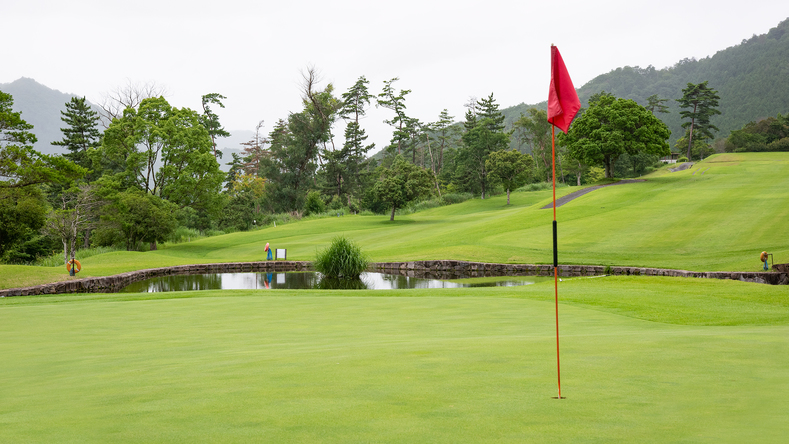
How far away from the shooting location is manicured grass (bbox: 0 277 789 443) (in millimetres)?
2748

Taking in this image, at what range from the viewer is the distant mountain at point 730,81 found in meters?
103

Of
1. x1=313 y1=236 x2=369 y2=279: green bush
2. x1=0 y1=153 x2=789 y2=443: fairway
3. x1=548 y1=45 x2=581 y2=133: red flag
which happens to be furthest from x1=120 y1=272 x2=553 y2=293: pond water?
x1=548 y1=45 x2=581 y2=133: red flag

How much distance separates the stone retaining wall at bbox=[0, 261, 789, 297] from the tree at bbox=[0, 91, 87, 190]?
15.4ft

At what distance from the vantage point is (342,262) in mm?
23219

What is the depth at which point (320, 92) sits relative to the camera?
6431cm

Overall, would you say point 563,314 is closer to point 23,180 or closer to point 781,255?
point 781,255

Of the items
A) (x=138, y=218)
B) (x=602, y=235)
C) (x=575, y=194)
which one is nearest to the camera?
(x=602, y=235)

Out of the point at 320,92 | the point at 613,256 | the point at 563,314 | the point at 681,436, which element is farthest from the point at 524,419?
the point at 320,92

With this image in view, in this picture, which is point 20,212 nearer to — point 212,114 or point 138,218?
point 138,218

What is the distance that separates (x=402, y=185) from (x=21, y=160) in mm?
30343

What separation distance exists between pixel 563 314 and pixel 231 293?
31.7ft

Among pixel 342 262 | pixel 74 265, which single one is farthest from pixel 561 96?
pixel 74 265

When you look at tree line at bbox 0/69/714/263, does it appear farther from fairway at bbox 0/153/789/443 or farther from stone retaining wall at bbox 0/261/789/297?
fairway at bbox 0/153/789/443

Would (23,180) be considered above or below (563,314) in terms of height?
above
